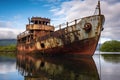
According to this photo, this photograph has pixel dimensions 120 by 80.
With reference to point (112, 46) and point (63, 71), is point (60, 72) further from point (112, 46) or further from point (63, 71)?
point (112, 46)

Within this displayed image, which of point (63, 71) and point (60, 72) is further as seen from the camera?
point (63, 71)

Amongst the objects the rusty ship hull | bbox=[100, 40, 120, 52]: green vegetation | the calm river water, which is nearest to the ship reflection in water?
the calm river water

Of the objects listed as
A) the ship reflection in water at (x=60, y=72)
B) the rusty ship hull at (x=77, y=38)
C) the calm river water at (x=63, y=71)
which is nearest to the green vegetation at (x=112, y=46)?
the rusty ship hull at (x=77, y=38)

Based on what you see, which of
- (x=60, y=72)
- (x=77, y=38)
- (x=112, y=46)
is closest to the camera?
(x=60, y=72)

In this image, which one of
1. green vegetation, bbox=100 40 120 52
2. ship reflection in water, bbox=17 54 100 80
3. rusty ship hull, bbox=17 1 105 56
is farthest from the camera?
green vegetation, bbox=100 40 120 52

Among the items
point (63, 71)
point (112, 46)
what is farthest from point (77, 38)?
point (112, 46)

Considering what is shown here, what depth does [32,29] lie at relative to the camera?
35.7m

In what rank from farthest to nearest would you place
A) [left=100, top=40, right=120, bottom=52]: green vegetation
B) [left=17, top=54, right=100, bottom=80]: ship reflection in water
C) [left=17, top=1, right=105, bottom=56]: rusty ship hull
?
[left=100, top=40, right=120, bottom=52]: green vegetation → [left=17, top=1, right=105, bottom=56]: rusty ship hull → [left=17, top=54, right=100, bottom=80]: ship reflection in water

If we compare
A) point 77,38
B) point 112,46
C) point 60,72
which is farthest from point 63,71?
point 112,46

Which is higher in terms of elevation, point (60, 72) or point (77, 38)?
point (77, 38)

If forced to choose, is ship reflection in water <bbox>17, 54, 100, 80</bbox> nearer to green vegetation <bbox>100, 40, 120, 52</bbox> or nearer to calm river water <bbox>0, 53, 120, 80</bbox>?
calm river water <bbox>0, 53, 120, 80</bbox>

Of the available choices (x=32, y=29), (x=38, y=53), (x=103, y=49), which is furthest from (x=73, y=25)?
(x=103, y=49)

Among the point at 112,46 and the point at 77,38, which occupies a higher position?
the point at 77,38

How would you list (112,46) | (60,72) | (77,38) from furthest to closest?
(112,46)
(77,38)
(60,72)
